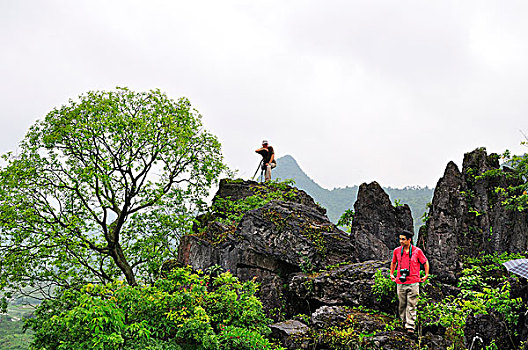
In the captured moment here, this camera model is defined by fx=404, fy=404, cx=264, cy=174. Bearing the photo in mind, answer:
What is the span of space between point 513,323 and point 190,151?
1233cm

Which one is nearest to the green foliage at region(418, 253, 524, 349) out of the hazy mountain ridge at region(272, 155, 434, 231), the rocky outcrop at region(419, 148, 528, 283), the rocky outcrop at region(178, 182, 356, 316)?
the rocky outcrop at region(419, 148, 528, 283)

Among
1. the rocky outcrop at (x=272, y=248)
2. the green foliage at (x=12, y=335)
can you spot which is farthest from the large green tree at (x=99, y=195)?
the green foliage at (x=12, y=335)

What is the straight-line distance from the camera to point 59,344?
654 cm

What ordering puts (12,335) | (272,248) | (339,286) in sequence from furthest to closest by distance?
(12,335) < (272,248) < (339,286)

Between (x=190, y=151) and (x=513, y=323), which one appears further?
(x=190, y=151)

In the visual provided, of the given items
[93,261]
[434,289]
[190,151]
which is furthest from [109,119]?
[434,289]

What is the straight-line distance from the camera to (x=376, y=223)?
41.1 feet

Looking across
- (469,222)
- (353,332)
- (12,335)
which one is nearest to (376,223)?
(469,222)

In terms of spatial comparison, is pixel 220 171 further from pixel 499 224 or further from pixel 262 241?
pixel 499 224

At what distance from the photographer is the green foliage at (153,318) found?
6.21 meters

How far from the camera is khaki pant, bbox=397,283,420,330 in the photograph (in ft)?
26.6

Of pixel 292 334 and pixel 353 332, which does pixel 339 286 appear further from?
pixel 292 334

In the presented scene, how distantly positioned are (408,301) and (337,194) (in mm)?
59366

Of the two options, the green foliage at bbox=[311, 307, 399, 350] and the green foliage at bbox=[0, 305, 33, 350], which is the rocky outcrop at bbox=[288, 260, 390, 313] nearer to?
the green foliage at bbox=[311, 307, 399, 350]
